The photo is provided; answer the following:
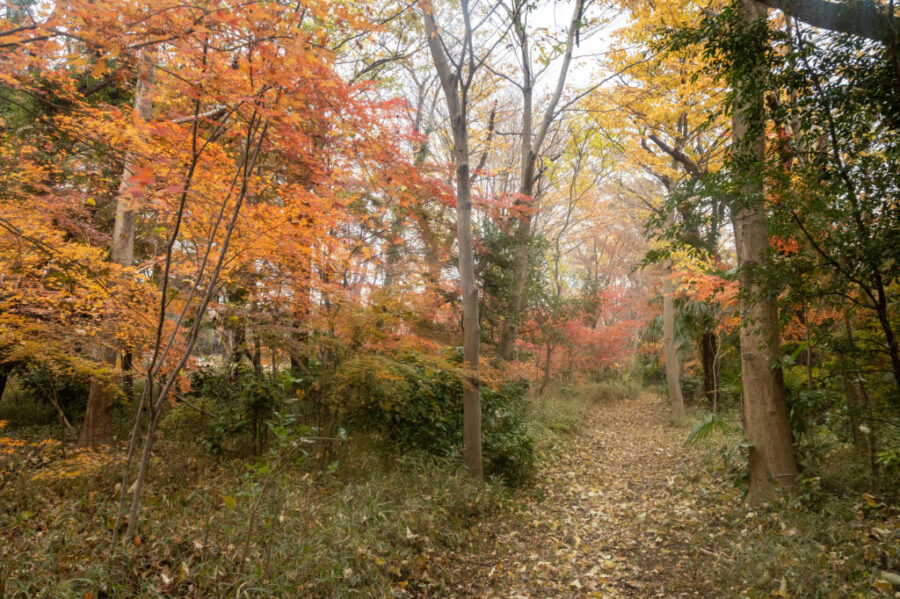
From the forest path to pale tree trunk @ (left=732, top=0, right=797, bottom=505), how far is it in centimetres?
91

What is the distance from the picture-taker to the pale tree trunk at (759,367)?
4.63 metres

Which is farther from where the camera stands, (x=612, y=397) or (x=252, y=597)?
(x=612, y=397)

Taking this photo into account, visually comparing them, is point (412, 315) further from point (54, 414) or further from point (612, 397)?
point (612, 397)

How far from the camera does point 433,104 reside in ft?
43.3

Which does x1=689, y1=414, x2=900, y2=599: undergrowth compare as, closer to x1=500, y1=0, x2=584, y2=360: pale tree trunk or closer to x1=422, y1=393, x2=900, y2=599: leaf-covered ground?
x1=422, y1=393, x2=900, y2=599: leaf-covered ground

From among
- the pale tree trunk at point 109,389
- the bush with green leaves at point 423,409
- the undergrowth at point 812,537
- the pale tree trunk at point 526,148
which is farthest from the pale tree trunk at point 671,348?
the pale tree trunk at point 109,389

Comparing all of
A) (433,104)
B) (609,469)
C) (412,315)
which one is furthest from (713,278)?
(433,104)

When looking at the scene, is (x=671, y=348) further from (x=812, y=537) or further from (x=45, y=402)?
(x=45, y=402)

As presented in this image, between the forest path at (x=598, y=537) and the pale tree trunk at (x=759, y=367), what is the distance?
91cm

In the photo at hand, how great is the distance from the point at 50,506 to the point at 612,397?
52.2 ft

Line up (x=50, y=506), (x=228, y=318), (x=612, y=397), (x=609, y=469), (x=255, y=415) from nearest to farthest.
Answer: (x=50, y=506) < (x=228, y=318) < (x=255, y=415) < (x=609, y=469) < (x=612, y=397)

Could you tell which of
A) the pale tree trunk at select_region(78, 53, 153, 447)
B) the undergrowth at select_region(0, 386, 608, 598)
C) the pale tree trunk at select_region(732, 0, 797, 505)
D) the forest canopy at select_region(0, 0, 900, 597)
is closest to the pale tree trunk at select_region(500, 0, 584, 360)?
the forest canopy at select_region(0, 0, 900, 597)

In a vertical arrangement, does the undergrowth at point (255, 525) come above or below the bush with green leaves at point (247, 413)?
below

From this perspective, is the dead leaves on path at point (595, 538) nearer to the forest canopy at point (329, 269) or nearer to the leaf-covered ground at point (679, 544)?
the leaf-covered ground at point (679, 544)
